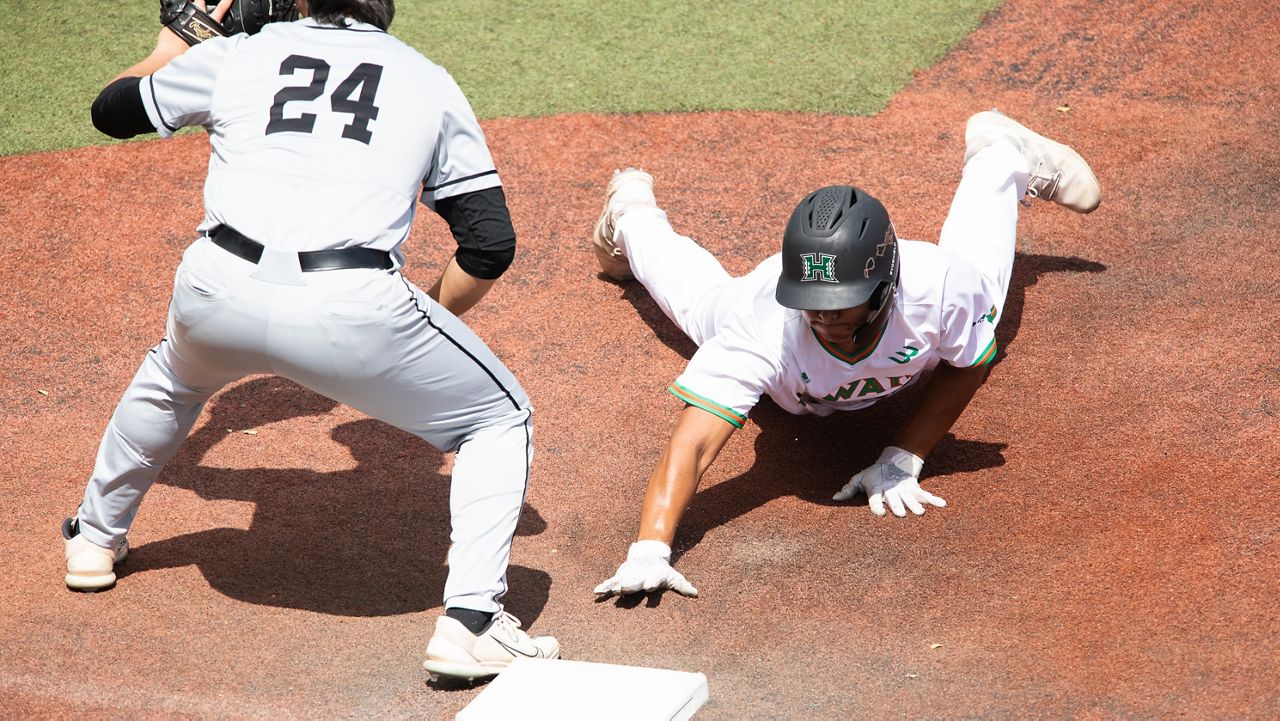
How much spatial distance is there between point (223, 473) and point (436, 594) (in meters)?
1.00

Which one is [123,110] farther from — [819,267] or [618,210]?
[618,210]

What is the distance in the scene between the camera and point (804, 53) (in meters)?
6.46

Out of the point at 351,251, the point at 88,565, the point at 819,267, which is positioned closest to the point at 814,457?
the point at 819,267

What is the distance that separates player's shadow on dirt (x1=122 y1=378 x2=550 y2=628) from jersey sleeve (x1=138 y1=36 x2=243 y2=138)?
126 cm

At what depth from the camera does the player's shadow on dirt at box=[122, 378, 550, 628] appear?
3289 mm

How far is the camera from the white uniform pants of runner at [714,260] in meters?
4.04

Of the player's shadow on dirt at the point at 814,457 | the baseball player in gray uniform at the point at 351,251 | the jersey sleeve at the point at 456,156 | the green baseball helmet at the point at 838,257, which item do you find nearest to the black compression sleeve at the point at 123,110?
the baseball player in gray uniform at the point at 351,251

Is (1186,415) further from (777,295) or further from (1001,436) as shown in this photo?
(777,295)

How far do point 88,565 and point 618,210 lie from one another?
230 centimetres

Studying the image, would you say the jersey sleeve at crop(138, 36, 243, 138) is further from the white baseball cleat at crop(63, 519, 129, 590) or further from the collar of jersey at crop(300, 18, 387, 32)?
the white baseball cleat at crop(63, 519, 129, 590)

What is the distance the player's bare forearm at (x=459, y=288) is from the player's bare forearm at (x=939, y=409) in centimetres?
136

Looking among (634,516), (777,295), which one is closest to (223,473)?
(634,516)

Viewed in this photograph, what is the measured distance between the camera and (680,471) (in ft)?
10.7

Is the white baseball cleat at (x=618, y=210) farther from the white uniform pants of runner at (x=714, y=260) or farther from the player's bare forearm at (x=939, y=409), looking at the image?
the player's bare forearm at (x=939, y=409)
